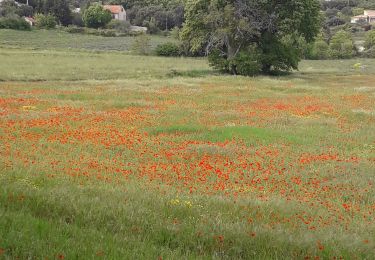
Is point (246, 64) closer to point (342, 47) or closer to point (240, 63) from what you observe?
point (240, 63)

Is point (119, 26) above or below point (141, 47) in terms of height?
above

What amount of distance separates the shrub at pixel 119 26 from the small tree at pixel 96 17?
3.90 m

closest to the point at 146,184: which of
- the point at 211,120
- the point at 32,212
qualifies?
the point at 32,212

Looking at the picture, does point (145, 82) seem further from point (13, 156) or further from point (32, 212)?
point (32, 212)

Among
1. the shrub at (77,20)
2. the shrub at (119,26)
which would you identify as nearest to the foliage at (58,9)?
the shrub at (77,20)

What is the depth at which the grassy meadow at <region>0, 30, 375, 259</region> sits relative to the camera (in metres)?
6.79

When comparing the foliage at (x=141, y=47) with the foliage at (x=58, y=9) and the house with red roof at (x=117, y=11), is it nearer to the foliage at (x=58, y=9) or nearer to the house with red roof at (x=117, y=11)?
the foliage at (x=58, y=9)

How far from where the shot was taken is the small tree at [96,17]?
12756 cm

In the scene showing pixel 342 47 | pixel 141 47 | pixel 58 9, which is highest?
pixel 58 9

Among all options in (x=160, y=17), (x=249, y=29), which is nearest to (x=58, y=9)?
(x=160, y=17)

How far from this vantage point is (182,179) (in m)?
11.4

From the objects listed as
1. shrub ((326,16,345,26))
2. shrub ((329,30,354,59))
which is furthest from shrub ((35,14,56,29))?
shrub ((326,16,345,26))

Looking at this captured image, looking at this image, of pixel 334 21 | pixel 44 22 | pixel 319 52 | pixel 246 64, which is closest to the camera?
pixel 246 64

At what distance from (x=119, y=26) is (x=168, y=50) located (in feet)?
148
